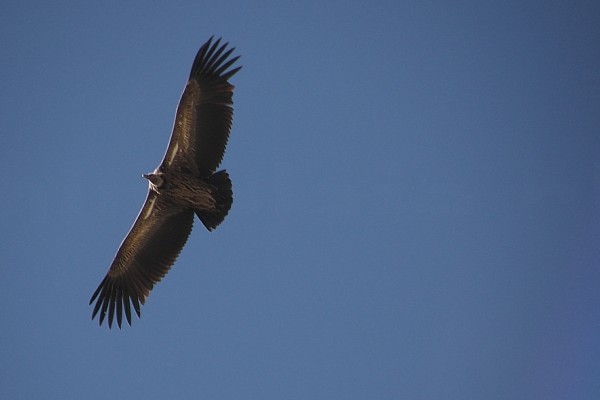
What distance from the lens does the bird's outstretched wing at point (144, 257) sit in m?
15.8

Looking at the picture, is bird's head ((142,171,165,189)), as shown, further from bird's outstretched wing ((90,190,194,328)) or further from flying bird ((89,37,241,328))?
bird's outstretched wing ((90,190,194,328))

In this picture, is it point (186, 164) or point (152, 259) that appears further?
point (152, 259)

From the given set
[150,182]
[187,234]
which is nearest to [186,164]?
[150,182]

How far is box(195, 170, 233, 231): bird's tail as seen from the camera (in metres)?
14.7

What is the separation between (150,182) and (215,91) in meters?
2.33

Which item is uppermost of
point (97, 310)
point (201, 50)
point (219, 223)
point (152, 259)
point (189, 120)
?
point (201, 50)

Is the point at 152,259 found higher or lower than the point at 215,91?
lower

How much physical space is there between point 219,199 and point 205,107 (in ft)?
6.20

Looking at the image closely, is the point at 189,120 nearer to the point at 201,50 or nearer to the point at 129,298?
the point at 201,50

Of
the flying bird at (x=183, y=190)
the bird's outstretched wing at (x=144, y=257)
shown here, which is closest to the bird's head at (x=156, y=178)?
the flying bird at (x=183, y=190)

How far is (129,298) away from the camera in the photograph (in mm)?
15758

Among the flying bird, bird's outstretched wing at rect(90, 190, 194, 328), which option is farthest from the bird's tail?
bird's outstretched wing at rect(90, 190, 194, 328)

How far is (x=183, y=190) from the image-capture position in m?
15.0

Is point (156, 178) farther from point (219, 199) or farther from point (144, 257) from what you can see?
point (144, 257)
